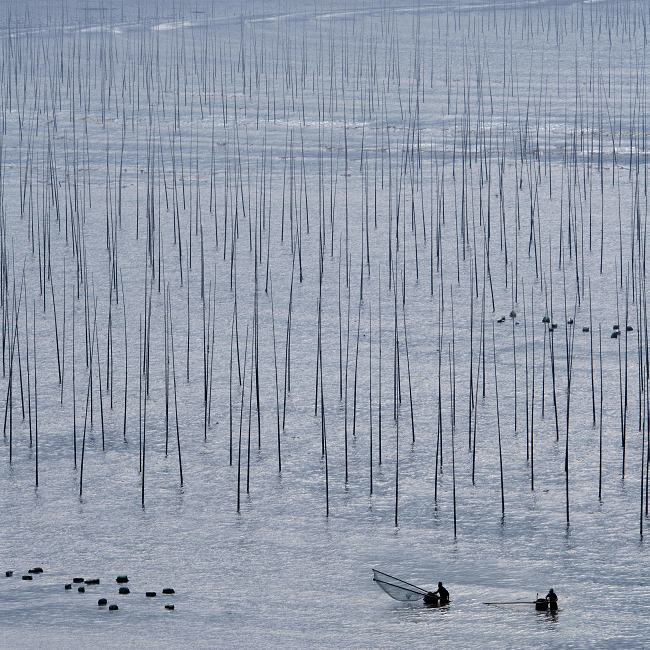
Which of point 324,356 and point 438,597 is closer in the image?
point 438,597

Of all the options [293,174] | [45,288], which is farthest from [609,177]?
[45,288]

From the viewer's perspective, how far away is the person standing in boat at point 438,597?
13.7 feet

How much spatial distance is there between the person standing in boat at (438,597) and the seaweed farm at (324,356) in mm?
43

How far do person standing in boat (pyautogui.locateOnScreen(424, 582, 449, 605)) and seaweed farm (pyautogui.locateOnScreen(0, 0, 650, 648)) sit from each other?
0.04 meters

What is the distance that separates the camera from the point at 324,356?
6.26m

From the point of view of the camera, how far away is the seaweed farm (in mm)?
4297

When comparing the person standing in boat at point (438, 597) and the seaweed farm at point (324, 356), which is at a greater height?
the seaweed farm at point (324, 356)

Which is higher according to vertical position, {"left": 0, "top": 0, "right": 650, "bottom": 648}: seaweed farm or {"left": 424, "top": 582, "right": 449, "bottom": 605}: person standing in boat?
{"left": 0, "top": 0, "right": 650, "bottom": 648}: seaweed farm

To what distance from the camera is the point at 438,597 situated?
4172mm

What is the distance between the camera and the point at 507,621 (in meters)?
4.05

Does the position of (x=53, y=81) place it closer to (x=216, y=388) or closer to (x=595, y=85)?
(x=595, y=85)

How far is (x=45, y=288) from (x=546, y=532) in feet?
11.3

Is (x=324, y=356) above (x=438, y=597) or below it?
above

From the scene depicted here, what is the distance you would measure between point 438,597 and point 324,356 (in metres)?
2.22
